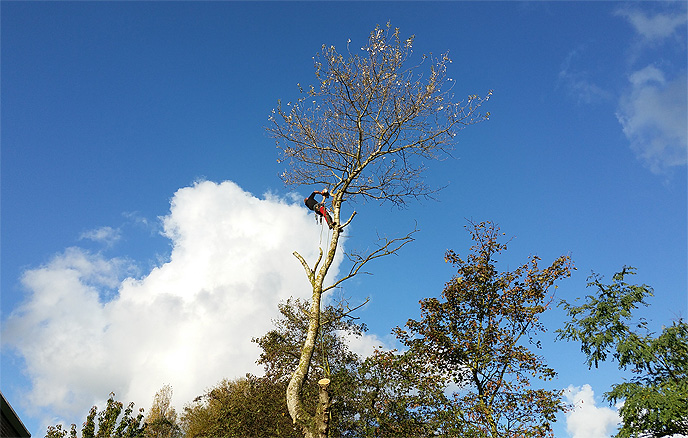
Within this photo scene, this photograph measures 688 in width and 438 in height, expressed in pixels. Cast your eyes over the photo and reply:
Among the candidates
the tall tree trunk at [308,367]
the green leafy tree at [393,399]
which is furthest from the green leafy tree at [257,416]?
the tall tree trunk at [308,367]

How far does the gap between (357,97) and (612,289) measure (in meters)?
11.7

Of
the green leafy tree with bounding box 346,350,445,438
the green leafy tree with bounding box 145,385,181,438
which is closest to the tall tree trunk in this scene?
the green leafy tree with bounding box 346,350,445,438

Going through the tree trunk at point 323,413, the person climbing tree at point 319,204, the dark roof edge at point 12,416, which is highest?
the person climbing tree at point 319,204

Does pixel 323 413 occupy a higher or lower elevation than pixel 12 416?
lower

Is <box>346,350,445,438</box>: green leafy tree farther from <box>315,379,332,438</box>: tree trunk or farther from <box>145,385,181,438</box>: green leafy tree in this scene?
<box>145,385,181,438</box>: green leafy tree

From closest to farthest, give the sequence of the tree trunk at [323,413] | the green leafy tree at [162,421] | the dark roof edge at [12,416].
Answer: the tree trunk at [323,413], the dark roof edge at [12,416], the green leafy tree at [162,421]

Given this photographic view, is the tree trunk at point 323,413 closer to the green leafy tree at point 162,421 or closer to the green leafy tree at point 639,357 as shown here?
the green leafy tree at point 639,357

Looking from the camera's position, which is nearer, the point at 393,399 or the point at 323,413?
the point at 323,413

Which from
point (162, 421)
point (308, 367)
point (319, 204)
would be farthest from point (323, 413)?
point (162, 421)

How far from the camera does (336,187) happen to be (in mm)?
10562

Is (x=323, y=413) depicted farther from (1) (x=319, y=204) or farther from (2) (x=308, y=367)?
A: (1) (x=319, y=204)

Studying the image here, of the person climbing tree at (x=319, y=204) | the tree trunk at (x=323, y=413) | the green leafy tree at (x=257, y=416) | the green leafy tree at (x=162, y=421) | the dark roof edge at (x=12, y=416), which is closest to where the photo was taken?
the tree trunk at (x=323, y=413)

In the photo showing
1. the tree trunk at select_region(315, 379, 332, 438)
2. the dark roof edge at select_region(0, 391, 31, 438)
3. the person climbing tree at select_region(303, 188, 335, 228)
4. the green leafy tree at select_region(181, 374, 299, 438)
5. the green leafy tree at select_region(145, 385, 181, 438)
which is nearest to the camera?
the tree trunk at select_region(315, 379, 332, 438)

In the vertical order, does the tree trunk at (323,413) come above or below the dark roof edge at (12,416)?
below
